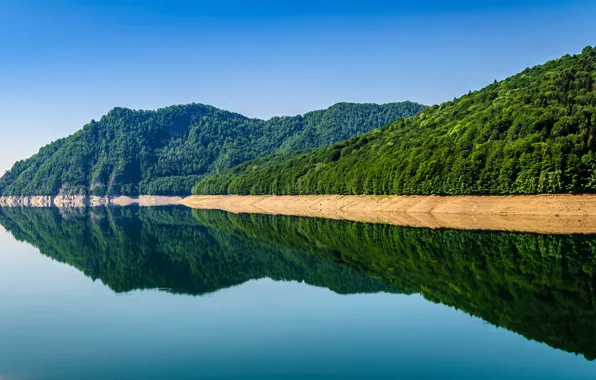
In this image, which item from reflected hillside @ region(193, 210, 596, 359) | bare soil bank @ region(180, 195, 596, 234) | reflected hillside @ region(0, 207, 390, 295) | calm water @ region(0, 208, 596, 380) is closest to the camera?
calm water @ region(0, 208, 596, 380)

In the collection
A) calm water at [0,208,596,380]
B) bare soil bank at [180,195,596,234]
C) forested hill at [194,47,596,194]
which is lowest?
calm water at [0,208,596,380]

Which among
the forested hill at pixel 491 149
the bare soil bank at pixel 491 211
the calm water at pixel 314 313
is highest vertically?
the forested hill at pixel 491 149

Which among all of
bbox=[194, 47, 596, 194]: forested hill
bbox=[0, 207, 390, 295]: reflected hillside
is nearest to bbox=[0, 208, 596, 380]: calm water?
bbox=[0, 207, 390, 295]: reflected hillside

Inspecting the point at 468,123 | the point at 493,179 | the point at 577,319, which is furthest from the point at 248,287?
the point at 468,123

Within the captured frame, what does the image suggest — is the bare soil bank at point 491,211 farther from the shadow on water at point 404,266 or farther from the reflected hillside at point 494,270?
the reflected hillside at point 494,270

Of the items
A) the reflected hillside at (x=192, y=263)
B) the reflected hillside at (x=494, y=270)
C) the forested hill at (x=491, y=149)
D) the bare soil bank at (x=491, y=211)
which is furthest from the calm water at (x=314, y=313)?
the forested hill at (x=491, y=149)

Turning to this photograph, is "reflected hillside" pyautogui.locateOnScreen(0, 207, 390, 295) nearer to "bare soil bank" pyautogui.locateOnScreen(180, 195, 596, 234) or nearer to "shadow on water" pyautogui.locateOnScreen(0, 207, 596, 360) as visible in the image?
"shadow on water" pyautogui.locateOnScreen(0, 207, 596, 360)

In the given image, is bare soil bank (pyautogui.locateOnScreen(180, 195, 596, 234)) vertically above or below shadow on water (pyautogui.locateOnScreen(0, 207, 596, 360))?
above

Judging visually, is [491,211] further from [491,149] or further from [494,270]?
[494,270]
